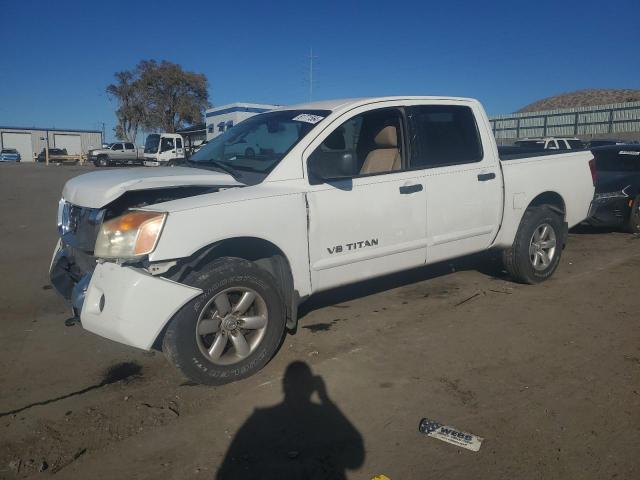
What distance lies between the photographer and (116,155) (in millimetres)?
38844

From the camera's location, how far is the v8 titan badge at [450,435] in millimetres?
2665

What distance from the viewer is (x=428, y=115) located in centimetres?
464

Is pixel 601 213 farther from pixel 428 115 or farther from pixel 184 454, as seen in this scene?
pixel 184 454

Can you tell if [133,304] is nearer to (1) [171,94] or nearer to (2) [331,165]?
(2) [331,165]

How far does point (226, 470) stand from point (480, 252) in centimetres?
346

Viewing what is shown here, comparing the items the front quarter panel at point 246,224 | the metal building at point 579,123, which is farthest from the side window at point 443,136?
the metal building at point 579,123

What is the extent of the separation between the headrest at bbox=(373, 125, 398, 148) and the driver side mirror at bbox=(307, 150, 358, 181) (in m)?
0.78

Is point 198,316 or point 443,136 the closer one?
point 198,316

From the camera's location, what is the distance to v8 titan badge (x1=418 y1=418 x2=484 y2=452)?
2.67m

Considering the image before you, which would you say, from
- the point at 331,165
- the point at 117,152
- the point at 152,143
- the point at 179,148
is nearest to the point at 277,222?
the point at 331,165

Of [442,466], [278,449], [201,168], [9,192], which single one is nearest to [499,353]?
[442,466]

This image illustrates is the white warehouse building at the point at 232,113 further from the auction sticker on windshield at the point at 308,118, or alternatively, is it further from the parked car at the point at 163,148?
the auction sticker on windshield at the point at 308,118

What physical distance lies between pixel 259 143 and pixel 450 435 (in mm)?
2702

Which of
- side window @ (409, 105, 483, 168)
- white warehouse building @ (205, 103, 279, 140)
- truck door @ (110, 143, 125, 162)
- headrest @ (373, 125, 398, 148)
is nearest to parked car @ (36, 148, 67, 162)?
truck door @ (110, 143, 125, 162)
